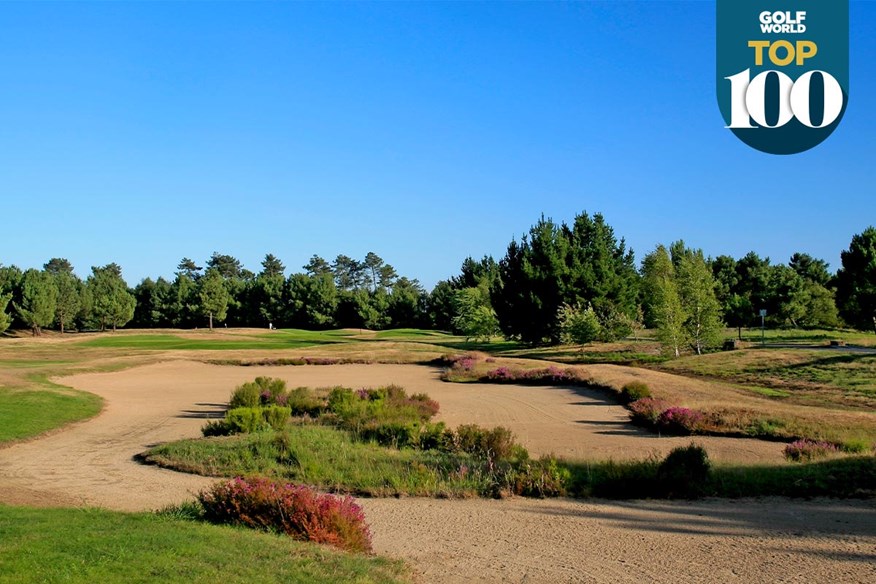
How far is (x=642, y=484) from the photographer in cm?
1250

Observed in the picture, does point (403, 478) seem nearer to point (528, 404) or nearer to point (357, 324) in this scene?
point (528, 404)

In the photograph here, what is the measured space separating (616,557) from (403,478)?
18.4 ft

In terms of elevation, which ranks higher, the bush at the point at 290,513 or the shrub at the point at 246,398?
the bush at the point at 290,513

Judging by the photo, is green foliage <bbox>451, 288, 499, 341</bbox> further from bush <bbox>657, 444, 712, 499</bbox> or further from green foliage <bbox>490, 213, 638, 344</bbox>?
bush <bbox>657, 444, 712, 499</bbox>

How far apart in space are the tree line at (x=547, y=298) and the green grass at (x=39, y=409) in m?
34.7

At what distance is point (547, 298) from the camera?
58844mm

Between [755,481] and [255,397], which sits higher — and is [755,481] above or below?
above

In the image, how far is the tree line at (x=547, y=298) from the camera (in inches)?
1940

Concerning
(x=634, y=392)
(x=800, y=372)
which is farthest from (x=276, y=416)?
(x=800, y=372)

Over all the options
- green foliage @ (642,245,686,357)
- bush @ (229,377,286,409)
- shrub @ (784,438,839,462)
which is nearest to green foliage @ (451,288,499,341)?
green foliage @ (642,245,686,357)

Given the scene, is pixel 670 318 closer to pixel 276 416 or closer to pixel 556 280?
pixel 556 280

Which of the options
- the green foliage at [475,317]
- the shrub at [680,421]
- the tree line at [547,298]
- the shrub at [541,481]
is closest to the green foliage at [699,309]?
the tree line at [547,298]

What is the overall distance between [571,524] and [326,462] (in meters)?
6.21

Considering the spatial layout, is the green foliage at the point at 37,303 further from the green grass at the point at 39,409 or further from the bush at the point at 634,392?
the bush at the point at 634,392
